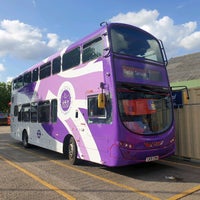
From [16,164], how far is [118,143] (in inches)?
174

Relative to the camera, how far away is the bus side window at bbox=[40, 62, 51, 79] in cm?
1064

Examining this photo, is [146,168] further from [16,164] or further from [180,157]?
[16,164]

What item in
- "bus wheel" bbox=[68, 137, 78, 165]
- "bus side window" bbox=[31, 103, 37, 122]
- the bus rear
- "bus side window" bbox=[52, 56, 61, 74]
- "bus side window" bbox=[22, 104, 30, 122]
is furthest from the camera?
"bus side window" bbox=[22, 104, 30, 122]

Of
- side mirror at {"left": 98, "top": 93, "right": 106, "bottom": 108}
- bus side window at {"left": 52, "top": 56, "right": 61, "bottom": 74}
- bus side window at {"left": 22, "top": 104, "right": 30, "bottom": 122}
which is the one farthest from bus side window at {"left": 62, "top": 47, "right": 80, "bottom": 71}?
bus side window at {"left": 22, "top": 104, "right": 30, "bottom": 122}

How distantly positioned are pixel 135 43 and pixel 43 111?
5.37 meters

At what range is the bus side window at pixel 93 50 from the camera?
24.4ft

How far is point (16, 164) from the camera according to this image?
8.98 metres

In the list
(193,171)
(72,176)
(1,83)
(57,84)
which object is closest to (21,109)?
(57,84)

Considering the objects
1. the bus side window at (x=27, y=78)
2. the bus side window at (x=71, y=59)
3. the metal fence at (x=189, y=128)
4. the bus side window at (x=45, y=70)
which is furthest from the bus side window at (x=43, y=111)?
the metal fence at (x=189, y=128)

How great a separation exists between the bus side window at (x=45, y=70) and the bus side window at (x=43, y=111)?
3.86ft

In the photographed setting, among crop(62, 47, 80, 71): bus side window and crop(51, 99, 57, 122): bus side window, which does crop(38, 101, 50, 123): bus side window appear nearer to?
crop(51, 99, 57, 122): bus side window

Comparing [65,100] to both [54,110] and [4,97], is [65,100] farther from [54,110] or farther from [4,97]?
[4,97]

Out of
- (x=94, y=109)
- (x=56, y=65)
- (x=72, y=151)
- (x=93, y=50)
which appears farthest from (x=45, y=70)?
(x=94, y=109)

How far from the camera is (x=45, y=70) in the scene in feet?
36.2
